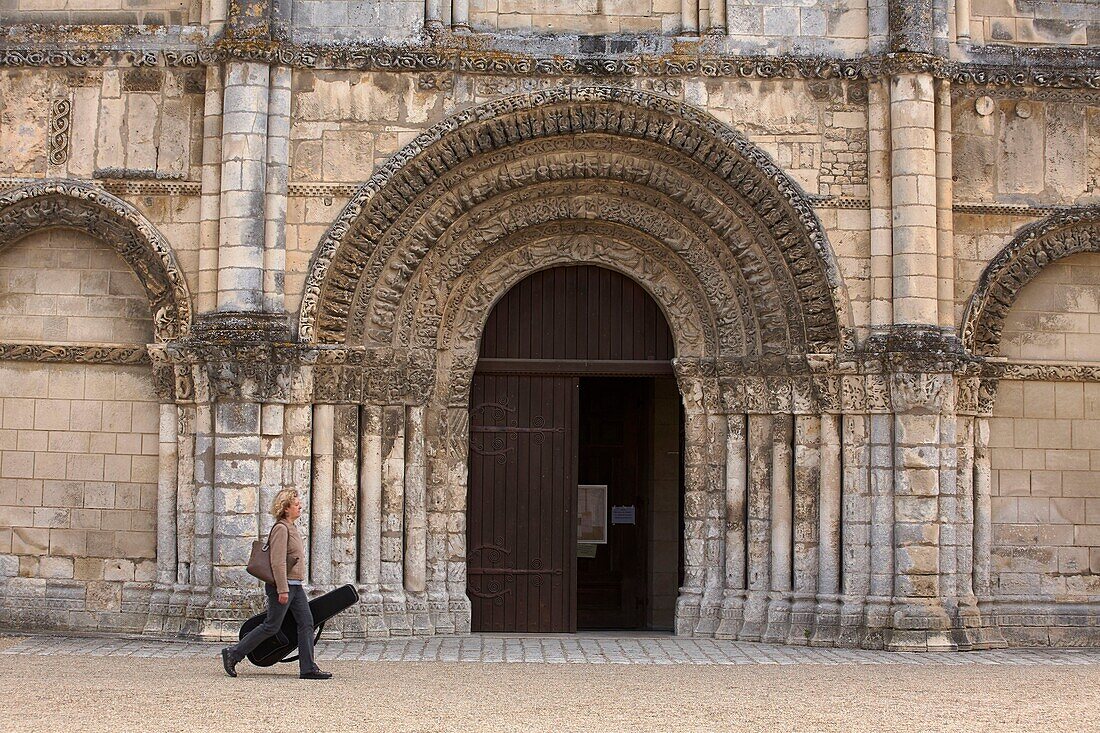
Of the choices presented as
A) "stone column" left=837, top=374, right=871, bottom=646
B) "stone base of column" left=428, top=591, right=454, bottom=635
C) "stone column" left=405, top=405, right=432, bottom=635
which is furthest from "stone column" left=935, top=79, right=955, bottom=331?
"stone base of column" left=428, top=591, right=454, bottom=635

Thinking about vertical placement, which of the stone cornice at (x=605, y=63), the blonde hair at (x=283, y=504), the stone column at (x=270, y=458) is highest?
the stone cornice at (x=605, y=63)

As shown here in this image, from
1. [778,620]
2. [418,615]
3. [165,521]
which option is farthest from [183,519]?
[778,620]

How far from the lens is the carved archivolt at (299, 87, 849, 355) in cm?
1301

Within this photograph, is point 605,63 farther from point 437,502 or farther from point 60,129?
point 60,129

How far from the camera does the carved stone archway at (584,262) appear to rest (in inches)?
513

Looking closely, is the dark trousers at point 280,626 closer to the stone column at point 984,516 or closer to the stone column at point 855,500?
the stone column at point 855,500

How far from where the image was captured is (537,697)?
32.3 ft

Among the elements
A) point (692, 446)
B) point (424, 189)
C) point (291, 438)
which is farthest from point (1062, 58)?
point (291, 438)

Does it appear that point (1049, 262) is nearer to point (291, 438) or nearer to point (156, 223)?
point (291, 438)

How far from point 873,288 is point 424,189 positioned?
4.02 meters

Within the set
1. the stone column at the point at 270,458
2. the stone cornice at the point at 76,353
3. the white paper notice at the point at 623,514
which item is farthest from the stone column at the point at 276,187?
the white paper notice at the point at 623,514

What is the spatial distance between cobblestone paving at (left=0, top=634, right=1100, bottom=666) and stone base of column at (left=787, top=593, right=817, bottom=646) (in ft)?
0.54

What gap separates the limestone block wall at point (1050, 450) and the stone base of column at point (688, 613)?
2.65m

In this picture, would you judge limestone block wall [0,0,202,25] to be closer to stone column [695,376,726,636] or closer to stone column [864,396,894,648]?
stone column [695,376,726,636]
